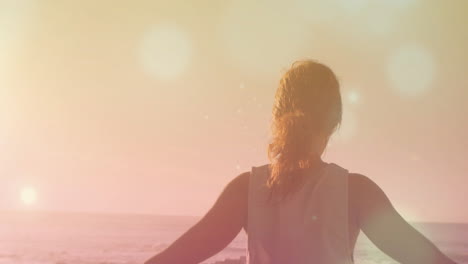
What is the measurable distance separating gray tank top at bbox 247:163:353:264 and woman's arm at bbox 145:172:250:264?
0.05m

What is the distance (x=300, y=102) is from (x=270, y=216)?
30cm

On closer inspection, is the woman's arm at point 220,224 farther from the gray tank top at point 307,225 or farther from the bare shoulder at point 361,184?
the bare shoulder at point 361,184

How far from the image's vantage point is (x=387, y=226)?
1368 mm

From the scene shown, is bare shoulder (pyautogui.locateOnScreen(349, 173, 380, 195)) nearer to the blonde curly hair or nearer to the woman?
the woman

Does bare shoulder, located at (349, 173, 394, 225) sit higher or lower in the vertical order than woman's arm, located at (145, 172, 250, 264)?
higher

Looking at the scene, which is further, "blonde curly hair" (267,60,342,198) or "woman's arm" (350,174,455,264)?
"blonde curly hair" (267,60,342,198)

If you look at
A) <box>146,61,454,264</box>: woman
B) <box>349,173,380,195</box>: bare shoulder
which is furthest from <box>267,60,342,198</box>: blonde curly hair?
<box>349,173,380,195</box>: bare shoulder

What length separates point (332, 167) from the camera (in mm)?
1407

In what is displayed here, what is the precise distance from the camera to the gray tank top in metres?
1.36

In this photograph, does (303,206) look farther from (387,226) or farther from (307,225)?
(387,226)

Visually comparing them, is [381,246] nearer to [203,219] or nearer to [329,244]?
[329,244]

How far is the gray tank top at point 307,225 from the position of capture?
1357mm

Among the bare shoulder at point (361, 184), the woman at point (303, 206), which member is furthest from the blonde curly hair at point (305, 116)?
the bare shoulder at point (361, 184)

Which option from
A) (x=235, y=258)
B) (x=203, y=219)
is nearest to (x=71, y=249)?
(x=235, y=258)
